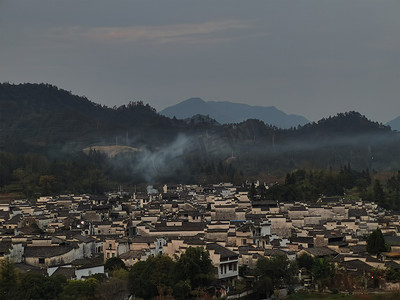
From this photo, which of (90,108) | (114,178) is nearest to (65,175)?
(114,178)

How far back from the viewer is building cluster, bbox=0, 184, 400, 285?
25.4m

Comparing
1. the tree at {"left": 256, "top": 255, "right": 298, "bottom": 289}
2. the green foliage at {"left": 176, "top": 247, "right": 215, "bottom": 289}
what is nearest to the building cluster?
the tree at {"left": 256, "top": 255, "right": 298, "bottom": 289}

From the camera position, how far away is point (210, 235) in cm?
2897

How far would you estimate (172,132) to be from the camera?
104375 mm

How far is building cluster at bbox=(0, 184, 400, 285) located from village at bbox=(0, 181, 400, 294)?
0.04 m

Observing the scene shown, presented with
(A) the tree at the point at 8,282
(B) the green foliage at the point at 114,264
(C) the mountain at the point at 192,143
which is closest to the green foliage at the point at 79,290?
(A) the tree at the point at 8,282

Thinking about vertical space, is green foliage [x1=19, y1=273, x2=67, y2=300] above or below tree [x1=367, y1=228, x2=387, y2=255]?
below

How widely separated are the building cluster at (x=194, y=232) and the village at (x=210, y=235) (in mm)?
37

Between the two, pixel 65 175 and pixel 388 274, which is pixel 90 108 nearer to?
pixel 65 175

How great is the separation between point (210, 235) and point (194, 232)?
101 centimetres

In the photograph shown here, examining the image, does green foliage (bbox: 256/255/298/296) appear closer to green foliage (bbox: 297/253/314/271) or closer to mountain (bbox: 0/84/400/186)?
green foliage (bbox: 297/253/314/271)

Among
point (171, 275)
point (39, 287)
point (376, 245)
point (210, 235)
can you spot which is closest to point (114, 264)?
point (171, 275)

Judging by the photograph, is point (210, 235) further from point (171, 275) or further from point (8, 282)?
point (8, 282)

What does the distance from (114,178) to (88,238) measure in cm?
4016
